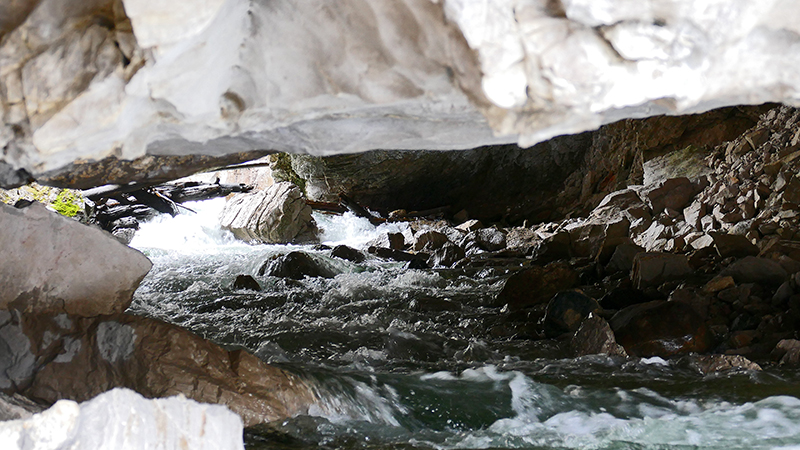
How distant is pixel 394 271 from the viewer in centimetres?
921

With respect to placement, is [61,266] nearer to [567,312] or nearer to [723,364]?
[567,312]

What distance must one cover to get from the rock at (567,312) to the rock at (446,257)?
4505 millimetres

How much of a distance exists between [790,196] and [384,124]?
270 inches

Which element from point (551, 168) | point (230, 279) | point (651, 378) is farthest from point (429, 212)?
point (651, 378)

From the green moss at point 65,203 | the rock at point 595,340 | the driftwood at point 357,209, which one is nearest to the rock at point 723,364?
the rock at point 595,340

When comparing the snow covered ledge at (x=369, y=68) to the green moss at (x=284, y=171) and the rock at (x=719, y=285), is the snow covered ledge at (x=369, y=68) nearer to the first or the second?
the rock at (x=719, y=285)

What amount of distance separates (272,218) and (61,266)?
10.5 metres

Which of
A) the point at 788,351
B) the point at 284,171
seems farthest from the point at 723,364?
the point at 284,171

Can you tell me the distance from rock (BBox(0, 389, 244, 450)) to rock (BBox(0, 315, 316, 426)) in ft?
3.70

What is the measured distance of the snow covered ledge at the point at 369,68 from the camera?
1.68m

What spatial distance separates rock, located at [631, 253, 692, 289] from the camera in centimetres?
629

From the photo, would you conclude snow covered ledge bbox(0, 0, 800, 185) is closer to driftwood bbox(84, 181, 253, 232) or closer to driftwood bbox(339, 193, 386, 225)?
driftwood bbox(84, 181, 253, 232)

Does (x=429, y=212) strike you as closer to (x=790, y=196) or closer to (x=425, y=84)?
(x=790, y=196)

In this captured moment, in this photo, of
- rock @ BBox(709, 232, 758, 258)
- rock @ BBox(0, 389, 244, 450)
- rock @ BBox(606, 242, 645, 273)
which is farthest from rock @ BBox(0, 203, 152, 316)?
rock @ BBox(709, 232, 758, 258)
